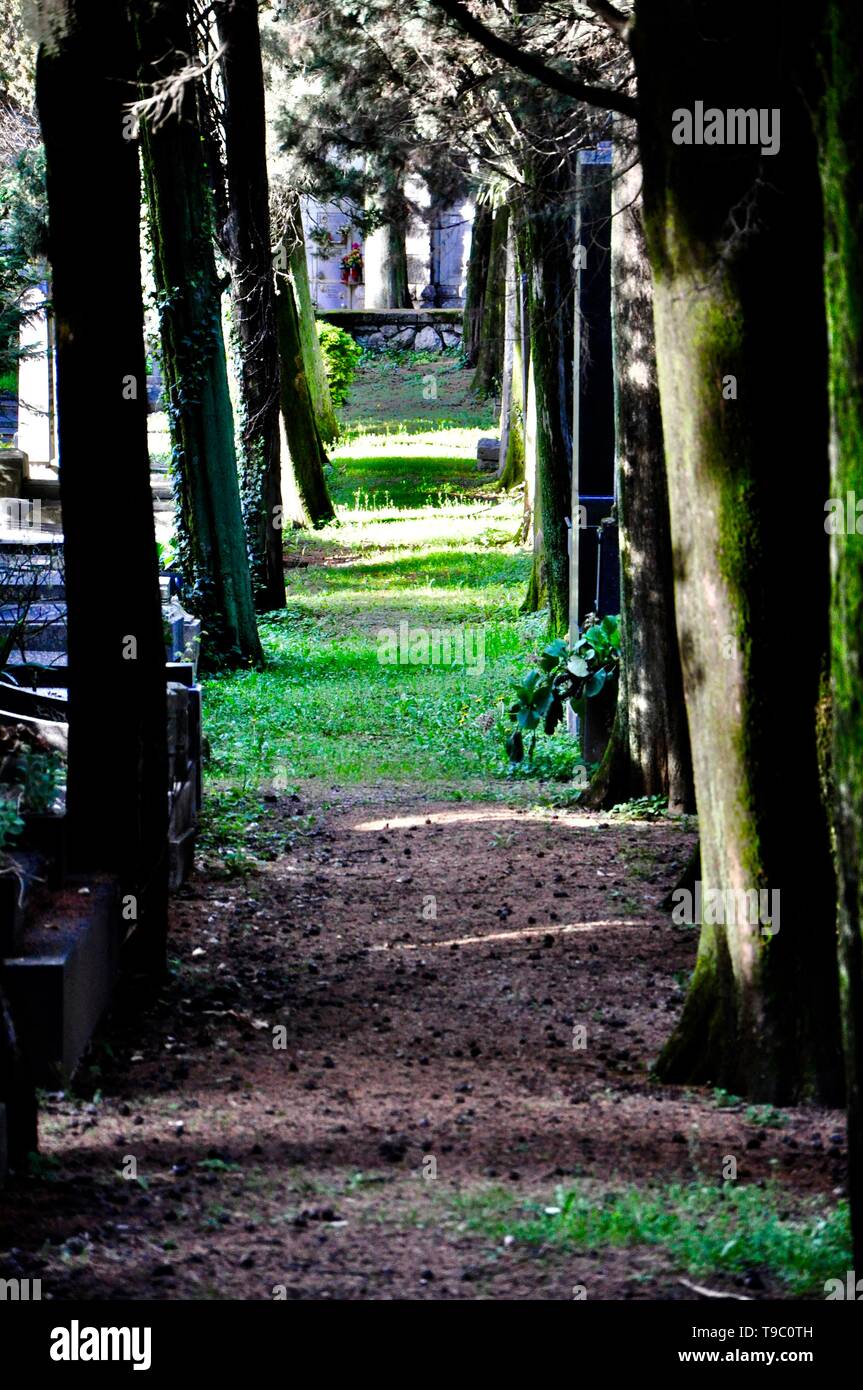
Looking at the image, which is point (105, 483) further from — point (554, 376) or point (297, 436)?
point (297, 436)

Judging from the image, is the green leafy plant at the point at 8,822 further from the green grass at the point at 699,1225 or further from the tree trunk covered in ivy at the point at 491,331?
the tree trunk covered in ivy at the point at 491,331

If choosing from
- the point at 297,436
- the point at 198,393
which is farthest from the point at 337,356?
the point at 198,393

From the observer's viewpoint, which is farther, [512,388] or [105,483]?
[512,388]

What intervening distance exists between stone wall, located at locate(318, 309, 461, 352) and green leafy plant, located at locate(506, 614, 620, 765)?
110 feet

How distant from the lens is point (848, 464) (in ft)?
12.2

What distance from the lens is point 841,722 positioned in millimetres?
3855

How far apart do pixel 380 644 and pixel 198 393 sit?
159 inches

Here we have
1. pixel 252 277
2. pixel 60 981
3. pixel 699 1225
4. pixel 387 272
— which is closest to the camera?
pixel 699 1225

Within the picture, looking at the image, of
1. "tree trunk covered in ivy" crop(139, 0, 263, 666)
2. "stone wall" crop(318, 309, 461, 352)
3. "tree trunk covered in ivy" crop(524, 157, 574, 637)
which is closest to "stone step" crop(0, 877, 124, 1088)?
"tree trunk covered in ivy" crop(524, 157, 574, 637)

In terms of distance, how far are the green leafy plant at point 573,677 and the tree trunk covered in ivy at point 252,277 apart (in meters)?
8.73

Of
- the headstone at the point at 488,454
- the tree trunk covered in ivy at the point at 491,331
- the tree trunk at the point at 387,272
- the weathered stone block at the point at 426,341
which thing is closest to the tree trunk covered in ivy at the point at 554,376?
the headstone at the point at 488,454

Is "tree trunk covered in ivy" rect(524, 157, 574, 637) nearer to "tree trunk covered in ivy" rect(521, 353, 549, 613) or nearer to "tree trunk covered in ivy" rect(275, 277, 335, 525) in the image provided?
"tree trunk covered in ivy" rect(521, 353, 549, 613)

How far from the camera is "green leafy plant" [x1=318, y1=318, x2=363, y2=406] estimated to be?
36531mm

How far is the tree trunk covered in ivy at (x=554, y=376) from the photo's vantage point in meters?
16.7
